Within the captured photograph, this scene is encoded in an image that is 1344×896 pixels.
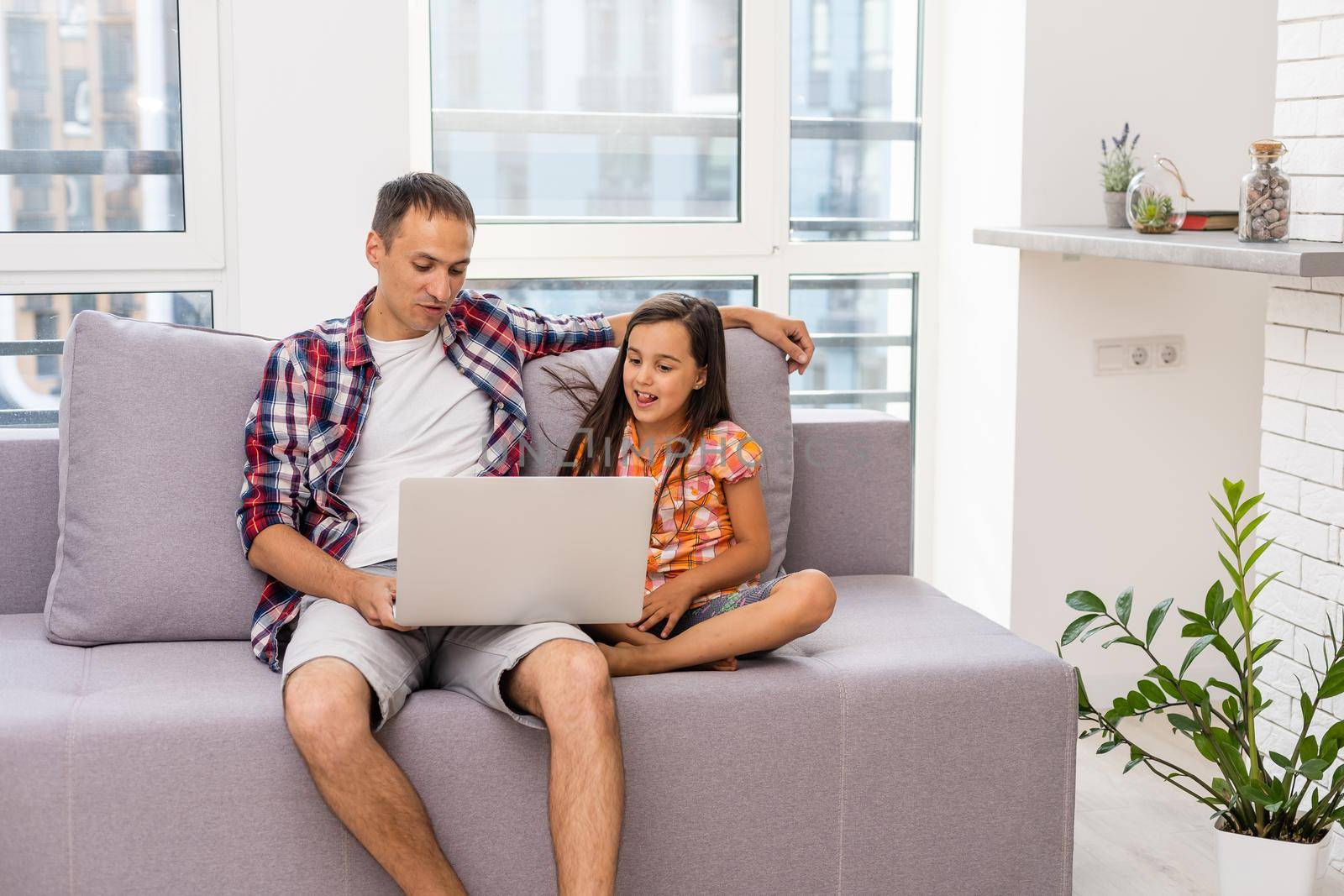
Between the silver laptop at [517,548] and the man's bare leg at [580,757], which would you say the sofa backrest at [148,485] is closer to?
the silver laptop at [517,548]

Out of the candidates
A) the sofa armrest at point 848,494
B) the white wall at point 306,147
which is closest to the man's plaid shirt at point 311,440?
the sofa armrest at point 848,494

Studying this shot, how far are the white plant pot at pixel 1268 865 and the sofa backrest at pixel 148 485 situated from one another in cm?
159

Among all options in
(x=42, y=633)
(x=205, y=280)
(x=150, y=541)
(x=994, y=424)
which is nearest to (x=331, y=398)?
(x=150, y=541)

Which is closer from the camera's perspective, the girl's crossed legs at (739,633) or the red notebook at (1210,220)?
the girl's crossed legs at (739,633)

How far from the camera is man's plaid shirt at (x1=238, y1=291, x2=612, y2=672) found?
219cm

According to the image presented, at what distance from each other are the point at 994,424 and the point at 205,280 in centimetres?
182

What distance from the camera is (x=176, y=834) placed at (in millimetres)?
1883

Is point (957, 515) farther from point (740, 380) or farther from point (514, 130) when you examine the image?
point (514, 130)

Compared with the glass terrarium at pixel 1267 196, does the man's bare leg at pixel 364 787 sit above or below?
below

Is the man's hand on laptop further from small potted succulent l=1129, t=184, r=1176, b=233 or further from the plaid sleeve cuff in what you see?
small potted succulent l=1129, t=184, r=1176, b=233

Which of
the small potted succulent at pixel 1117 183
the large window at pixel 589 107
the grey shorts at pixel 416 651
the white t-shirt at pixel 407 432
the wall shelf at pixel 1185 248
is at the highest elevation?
the large window at pixel 589 107

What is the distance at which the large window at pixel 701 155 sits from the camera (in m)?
3.29

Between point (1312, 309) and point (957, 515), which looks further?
point (957, 515)

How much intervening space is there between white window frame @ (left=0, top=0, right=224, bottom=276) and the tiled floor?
2117 millimetres
